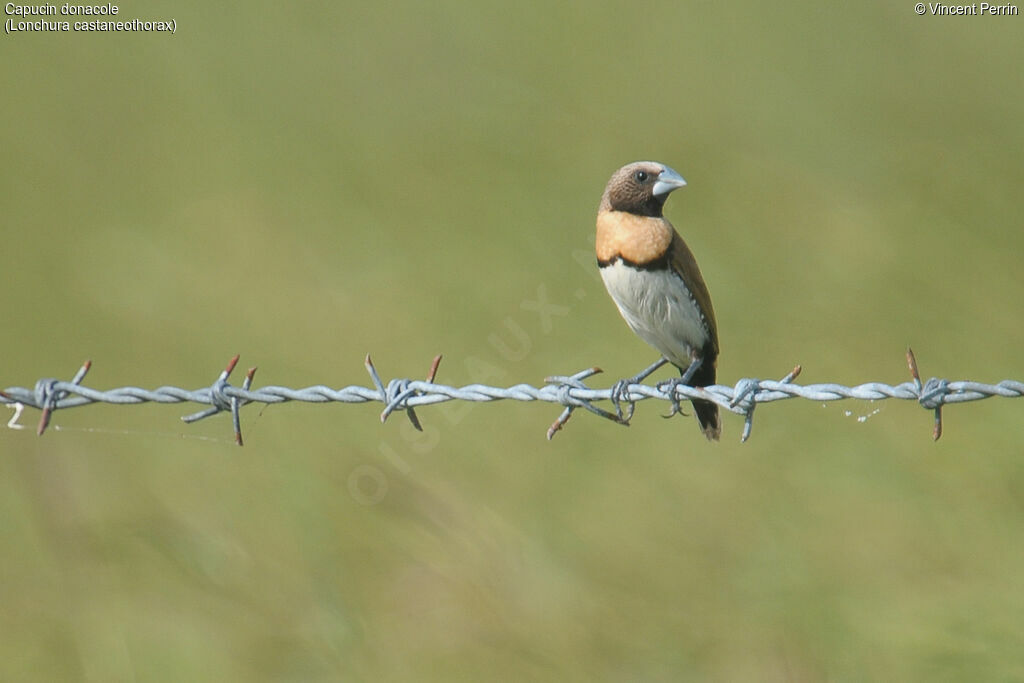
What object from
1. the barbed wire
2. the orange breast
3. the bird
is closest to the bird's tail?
the bird

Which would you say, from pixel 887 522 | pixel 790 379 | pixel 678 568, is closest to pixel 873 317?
pixel 887 522

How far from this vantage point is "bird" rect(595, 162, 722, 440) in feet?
13.6

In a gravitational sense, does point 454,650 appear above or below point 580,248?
below

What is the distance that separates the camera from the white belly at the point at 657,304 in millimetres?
4156

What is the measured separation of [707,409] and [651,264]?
2.49ft

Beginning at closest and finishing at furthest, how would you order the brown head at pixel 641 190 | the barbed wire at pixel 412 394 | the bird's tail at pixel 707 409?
the barbed wire at pixel 412 394 → the brown head at pixel 641 190 → the bird's tail at pixel 707 409

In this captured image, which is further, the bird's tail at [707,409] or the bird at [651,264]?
the bird's tail at [707,409]

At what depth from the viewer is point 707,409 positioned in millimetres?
4602

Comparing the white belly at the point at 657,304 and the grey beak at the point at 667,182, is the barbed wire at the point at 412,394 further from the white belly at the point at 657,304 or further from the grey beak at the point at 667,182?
the grey beak at the point at 667,182

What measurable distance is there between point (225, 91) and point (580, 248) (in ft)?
11.8

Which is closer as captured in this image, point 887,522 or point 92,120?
point 887,522

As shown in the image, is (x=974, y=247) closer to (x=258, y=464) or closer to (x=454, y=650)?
(x=454, y=650)

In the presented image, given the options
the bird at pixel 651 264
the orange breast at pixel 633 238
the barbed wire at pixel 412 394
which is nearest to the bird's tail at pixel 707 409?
the bird at pixel 651 264

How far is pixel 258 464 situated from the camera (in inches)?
251
